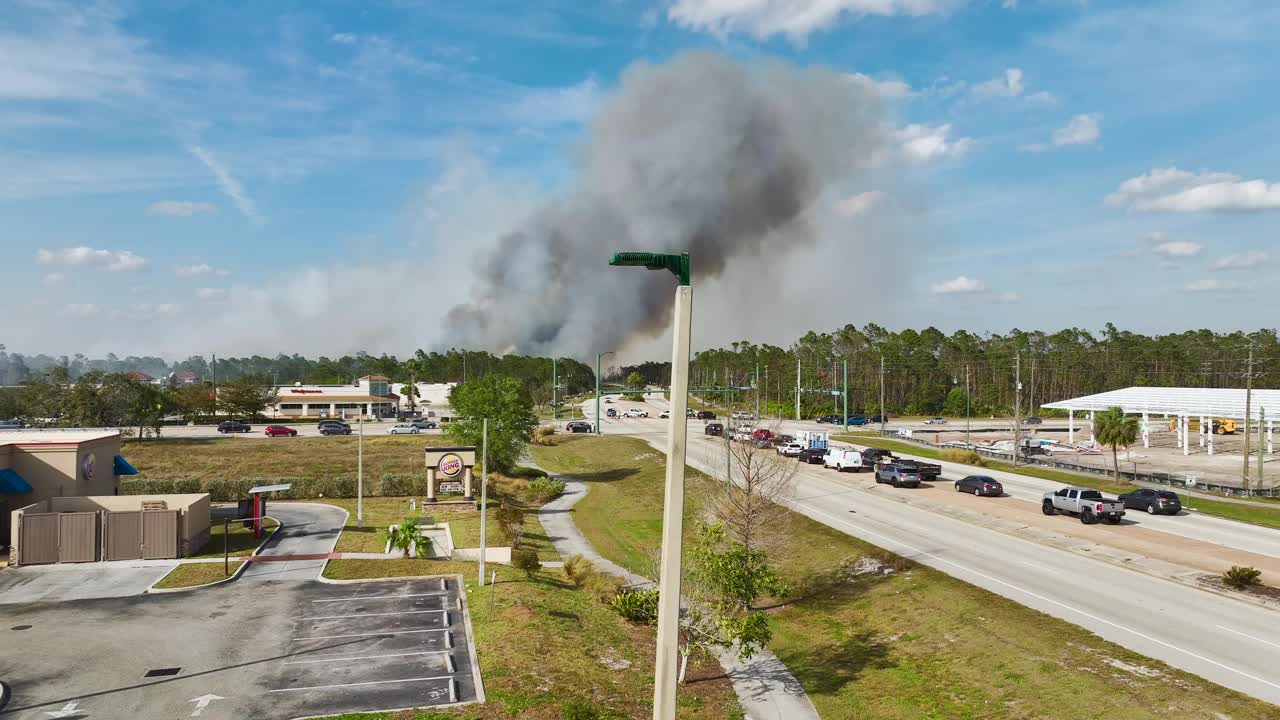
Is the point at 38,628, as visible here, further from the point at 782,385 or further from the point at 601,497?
the point at 782,385

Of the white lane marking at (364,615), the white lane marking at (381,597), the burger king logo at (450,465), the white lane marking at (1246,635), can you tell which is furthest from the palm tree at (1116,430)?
the white lane marking at (364,615)

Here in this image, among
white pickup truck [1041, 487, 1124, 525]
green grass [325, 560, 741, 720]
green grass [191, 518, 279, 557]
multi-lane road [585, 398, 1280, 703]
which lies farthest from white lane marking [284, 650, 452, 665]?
white pickup truck [1041, 487, 1124, 525]

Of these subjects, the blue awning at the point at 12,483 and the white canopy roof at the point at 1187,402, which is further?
the white canopy roof at the point at 1187,402

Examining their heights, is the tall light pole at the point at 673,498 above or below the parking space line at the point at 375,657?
above

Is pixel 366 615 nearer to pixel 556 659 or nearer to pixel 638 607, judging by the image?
pixel 556 659

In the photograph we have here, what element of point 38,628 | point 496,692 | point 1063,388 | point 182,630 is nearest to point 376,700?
point 496,692

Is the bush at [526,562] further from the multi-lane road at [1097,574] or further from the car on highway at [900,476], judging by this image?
the car on highway at [900,476]
